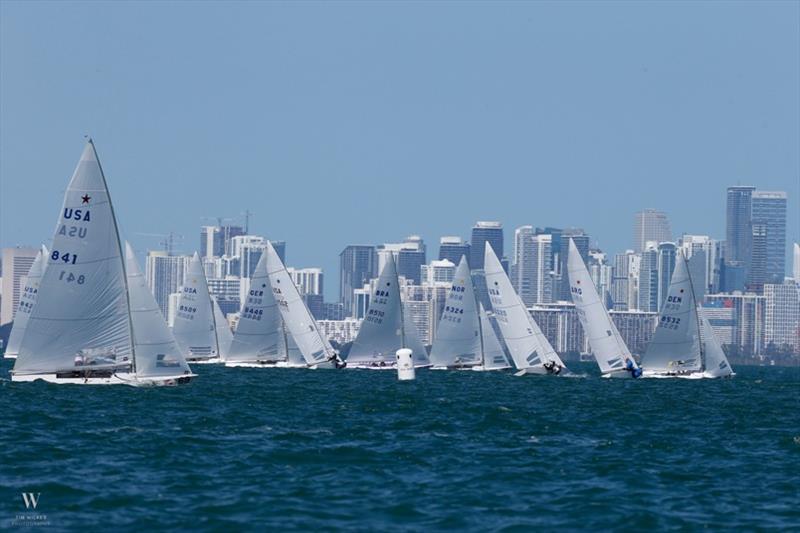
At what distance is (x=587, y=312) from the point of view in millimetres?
94250

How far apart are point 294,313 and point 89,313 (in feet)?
148

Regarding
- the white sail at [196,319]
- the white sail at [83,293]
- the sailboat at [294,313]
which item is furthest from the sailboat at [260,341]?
the white sail at [83,293]

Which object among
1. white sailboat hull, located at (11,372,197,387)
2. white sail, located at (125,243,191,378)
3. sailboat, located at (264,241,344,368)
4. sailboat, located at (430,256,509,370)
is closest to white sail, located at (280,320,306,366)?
sailboat, located at (264,241,344,368)

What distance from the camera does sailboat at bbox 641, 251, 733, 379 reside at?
91188 millimetres

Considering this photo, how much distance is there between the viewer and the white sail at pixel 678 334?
91125mm

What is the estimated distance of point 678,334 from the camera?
9200 cm

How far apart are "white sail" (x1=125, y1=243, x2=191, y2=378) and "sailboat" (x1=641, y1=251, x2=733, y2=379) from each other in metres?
38.7

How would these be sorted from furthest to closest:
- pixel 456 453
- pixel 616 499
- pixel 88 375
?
pixel 88 375 < pixel 456 453 < pixel 616 499

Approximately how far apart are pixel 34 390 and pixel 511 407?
59.8 ft

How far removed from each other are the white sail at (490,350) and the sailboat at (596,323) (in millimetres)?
8803

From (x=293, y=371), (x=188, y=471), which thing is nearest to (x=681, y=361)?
(x=293, y=371)

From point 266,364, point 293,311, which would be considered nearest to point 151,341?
point 293,311

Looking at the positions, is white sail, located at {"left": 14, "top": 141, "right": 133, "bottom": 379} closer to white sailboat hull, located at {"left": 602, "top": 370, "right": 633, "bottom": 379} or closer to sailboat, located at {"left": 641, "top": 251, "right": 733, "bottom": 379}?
sailboat, located at {"left": 641, "top": 251, "right": 733, "bottom": 379}

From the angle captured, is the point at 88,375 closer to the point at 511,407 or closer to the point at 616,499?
the point at 511,407
